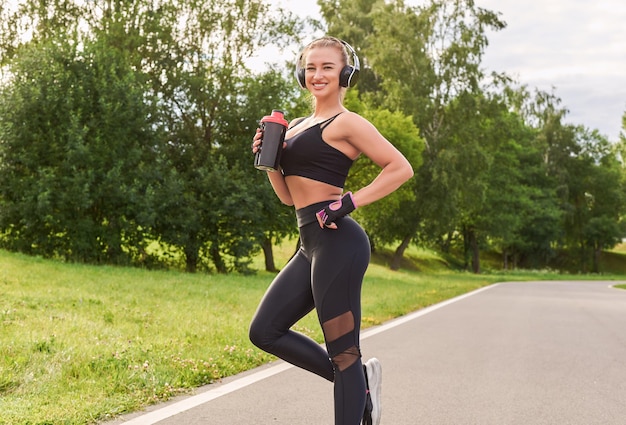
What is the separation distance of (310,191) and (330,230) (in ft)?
0.69

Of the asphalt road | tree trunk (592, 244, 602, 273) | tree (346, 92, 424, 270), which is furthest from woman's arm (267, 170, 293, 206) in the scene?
tree trunk (592, 244, 602, 273)

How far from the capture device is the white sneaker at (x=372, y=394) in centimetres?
355

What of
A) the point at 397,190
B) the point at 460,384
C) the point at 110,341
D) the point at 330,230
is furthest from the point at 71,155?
the point at 330,230

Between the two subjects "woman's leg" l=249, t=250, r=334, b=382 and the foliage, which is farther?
the foliage

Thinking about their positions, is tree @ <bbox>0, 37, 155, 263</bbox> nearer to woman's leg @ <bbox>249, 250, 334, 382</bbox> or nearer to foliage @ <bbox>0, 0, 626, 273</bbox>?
foliage @ <bbox>0, 0, 626, 273</bbox>

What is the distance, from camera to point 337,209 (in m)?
3.24

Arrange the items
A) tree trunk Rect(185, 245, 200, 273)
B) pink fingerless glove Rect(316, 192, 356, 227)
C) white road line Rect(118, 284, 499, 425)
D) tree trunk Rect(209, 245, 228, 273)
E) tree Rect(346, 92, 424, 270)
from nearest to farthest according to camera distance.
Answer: pink fingerless glove Rect(316, 192, 356, 227)
white road line Rect(118, 284, 499, 425)
tree trunk Rect(185, 245, 200, 273)
tree trunk Rect(209, 245, 228, 273)
tree Rect(346, 92, 424, 270)

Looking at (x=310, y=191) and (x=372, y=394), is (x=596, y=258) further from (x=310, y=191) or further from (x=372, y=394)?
(x=310, y=191)

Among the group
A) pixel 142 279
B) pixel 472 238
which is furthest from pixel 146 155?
pixel 472 238

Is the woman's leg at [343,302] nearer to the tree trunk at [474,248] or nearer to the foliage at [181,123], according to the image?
the foliage at [181,123]

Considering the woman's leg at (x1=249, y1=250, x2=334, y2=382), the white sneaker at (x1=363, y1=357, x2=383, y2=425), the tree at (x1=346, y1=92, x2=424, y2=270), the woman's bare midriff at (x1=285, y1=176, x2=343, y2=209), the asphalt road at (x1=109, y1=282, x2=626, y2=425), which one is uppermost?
the tree at (x1=346, y1=92, x2=424, y2=270)

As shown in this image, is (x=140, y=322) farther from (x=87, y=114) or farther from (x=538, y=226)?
(x=538, y=226)

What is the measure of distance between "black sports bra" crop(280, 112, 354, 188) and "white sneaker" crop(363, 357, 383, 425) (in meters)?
0.95

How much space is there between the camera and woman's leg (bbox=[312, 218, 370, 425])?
10.9 feet
